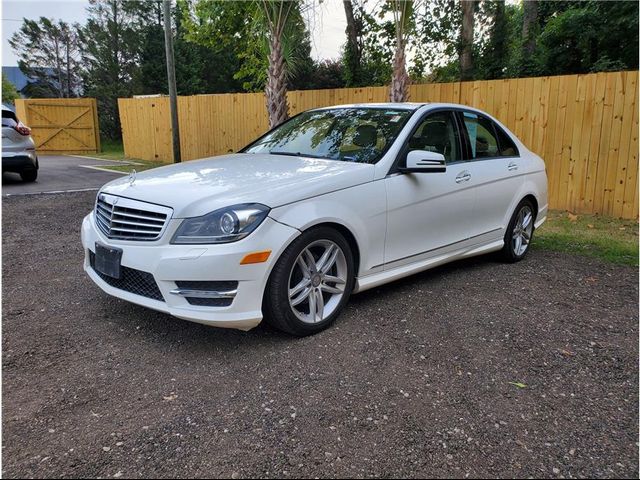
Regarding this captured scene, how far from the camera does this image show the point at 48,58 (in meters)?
30.7

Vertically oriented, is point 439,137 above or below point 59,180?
above

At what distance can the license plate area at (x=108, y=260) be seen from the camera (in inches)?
136

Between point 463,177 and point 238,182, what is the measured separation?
2.19m

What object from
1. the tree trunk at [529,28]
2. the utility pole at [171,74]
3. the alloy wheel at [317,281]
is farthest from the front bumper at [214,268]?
the tree trunk at [529,28]

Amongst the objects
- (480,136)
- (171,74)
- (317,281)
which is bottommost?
(317,281)

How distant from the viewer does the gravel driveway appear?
2396mm

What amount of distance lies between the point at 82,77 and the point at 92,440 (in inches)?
1237

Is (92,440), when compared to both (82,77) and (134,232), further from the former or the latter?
(82,77)

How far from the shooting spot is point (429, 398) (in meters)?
2.90

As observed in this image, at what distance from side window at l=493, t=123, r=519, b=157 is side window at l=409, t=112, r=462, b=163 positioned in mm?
768

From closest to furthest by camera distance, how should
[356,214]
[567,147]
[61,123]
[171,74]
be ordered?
1. [356,214]
2. [567,147]
3. [171,74]
4. [61,123]

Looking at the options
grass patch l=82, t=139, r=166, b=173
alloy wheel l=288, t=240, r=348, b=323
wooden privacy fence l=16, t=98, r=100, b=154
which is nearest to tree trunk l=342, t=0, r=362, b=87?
grass patch l=82, t=139, r=166, b=173

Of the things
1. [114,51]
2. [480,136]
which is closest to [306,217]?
[480,136]

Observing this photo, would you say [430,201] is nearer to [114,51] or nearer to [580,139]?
[580,139]
